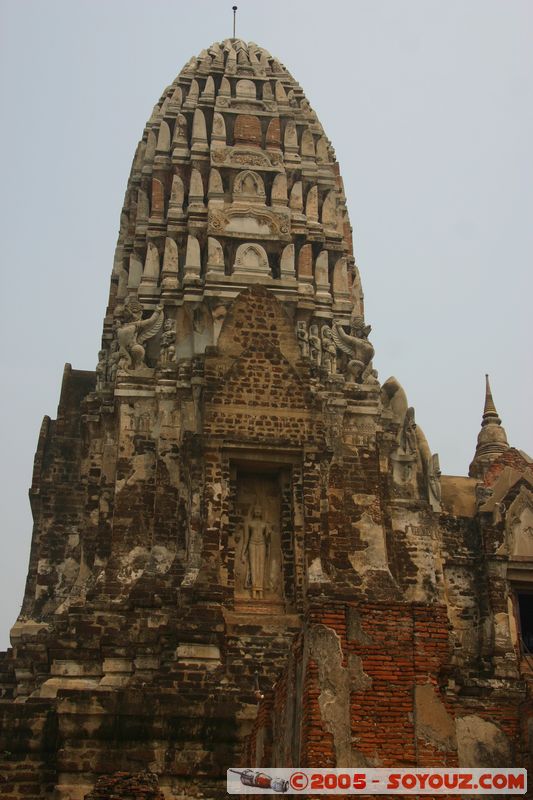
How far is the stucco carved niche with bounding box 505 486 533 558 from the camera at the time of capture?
82.1 feet

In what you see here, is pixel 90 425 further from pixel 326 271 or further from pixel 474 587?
pixel 474 587

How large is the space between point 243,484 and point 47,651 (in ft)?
15.2

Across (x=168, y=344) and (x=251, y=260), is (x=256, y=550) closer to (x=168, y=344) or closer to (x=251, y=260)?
(x=168, y=344)

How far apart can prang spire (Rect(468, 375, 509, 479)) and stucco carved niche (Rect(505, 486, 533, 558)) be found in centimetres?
278

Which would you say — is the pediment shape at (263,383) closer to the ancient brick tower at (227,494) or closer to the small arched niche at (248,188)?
the ancient brick tower at (227,494)

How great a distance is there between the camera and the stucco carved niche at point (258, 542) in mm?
21312

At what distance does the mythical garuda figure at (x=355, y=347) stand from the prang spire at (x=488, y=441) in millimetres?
5392

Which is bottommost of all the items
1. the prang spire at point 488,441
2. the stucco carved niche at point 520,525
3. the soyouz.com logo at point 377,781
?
the soyouz.com logo at point 377,781

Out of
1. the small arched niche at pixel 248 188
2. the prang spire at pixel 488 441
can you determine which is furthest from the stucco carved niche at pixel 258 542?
the prang spire at pixel 488 441

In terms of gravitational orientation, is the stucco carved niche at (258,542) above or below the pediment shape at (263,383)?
below

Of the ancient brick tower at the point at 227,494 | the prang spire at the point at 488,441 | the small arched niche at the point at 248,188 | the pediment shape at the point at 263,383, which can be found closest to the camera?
the ancient brick tower at the point at 227,494

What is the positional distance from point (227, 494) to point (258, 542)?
103 centimetres

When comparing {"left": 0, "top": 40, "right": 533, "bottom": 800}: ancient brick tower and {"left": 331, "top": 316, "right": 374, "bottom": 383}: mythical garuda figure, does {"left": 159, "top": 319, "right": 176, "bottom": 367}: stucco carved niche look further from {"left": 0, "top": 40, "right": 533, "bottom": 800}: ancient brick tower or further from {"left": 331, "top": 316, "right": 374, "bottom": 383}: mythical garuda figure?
{"left": 331, "top": 316, "right": 374, "bottom": 383}: mythical garuda figure

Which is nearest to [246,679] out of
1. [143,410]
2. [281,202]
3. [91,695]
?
[91,695]
